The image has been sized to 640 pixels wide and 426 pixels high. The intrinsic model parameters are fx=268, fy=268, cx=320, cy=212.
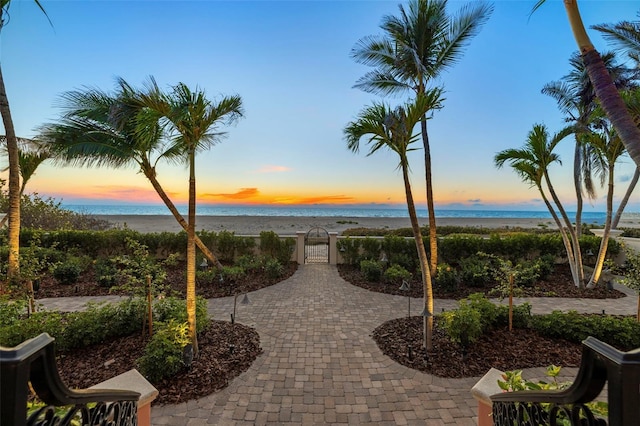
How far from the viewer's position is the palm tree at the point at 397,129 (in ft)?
13.0

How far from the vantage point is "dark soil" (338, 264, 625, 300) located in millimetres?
7344

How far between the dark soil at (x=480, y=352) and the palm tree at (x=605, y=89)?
3.18 meters

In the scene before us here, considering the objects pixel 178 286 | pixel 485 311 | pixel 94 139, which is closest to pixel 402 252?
pixel 485 311

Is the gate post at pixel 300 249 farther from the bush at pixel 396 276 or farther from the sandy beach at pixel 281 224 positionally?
the sandy beach at pixel 281 224

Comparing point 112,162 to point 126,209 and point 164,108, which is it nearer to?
point 164,108

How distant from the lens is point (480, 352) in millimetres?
4258

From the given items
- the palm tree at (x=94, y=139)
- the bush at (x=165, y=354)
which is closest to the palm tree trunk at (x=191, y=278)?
the bush at (x=165, y=354)

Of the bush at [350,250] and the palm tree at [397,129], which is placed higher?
the palm tree at [397,129]

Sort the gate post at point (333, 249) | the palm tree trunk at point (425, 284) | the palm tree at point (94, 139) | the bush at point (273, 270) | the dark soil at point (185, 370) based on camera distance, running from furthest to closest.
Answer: the gate post at point (333, 249)
the bush at point (273, 270)
the palm tree at point (94, 139)
the palm tree trunk at point (425, 284)
the dark soil at point (185, 370)

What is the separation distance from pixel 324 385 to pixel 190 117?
13.4ft

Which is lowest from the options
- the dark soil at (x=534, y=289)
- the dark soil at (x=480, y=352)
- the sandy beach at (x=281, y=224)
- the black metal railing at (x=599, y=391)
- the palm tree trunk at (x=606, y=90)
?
the sandy beach at (x=281, y=224)

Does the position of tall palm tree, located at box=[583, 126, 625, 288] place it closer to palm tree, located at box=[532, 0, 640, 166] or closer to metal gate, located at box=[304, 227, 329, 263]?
palm tree, located at box=[532, 0, 640, 166]

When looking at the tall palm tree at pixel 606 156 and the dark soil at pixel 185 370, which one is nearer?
the dark soil at pixel 185 370

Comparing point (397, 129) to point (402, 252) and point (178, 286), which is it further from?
point (178, 286)
